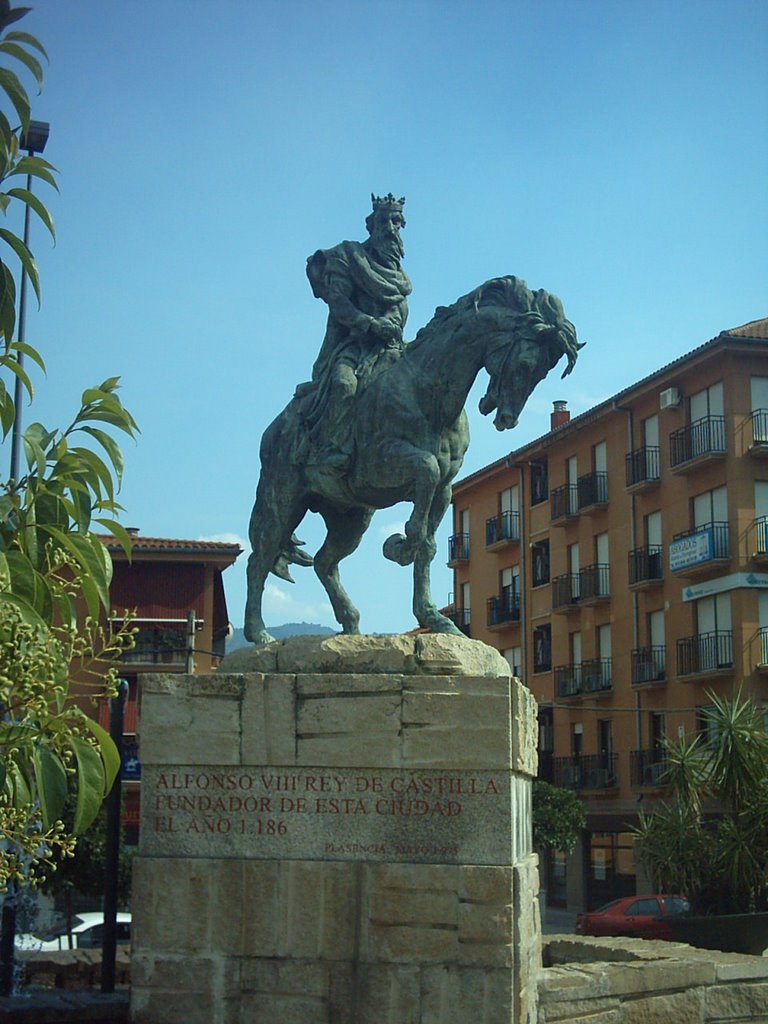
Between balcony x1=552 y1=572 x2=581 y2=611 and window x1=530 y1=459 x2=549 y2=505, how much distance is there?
12.4ft

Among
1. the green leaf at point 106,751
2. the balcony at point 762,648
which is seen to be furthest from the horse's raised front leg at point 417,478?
the balcony at point 762,648

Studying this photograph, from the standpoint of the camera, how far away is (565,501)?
4950 cm

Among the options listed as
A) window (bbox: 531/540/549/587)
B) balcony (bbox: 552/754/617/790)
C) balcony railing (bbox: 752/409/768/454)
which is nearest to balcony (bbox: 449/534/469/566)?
window (bbox: 531/540/549/587)

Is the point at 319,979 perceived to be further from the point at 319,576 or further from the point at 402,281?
the point at 402,281

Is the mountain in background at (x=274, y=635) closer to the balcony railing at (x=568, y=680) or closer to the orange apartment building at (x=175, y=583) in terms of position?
the orange apartment building at (x=175, y=583)

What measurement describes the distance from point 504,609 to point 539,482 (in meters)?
4.98

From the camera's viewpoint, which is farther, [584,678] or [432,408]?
[584,678]

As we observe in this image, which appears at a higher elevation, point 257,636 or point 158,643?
point 158,643

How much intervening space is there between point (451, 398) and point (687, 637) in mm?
34213

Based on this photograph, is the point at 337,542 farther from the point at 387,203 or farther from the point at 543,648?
the point at 543,648

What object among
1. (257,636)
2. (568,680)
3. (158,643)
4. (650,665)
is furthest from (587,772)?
(257,636)

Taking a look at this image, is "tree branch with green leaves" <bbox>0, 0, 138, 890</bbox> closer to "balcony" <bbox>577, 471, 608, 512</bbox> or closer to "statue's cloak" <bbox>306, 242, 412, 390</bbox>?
"statue's cloak" <bbox>306, 242, 412, 390</bbox>

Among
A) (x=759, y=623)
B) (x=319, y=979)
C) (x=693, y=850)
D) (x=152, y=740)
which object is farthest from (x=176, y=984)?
(x=759, y=623)

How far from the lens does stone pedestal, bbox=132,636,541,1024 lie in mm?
6992
